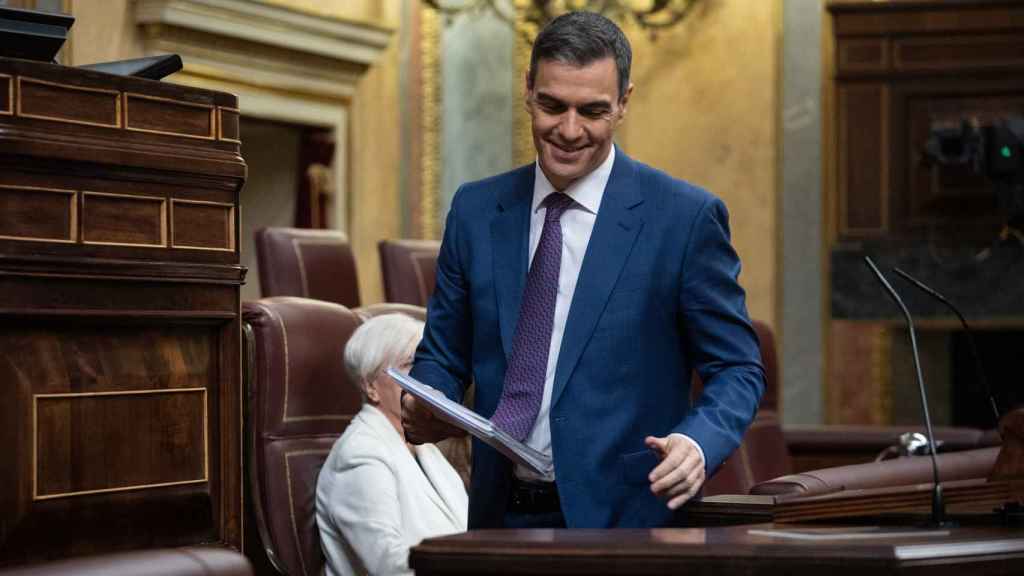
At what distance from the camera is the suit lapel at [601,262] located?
1963 millimetres

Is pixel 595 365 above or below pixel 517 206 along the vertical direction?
below

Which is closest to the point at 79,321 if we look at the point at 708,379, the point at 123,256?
the point at 123,256

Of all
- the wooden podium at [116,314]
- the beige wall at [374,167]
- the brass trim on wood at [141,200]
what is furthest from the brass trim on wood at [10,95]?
Result: the beige wall at [374,167]

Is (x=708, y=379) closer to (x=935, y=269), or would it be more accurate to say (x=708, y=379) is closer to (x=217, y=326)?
(x=217, y=326)

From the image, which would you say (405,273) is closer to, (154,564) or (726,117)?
(154,564)

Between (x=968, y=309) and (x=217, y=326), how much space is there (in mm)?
4497

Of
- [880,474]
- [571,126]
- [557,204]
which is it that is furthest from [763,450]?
[571,126]

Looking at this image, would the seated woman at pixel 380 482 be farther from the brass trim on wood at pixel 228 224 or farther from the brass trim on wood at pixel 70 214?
the brass trim on wood at pixel 70 214

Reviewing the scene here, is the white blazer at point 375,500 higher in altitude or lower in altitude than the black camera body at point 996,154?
lower

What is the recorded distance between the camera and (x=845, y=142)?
657cm

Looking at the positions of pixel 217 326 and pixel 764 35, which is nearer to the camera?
pixel 217 326

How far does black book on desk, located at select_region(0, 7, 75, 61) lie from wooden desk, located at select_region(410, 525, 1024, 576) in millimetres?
935

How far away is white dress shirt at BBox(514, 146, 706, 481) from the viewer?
199cm

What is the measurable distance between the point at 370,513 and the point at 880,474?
2.91 ft
